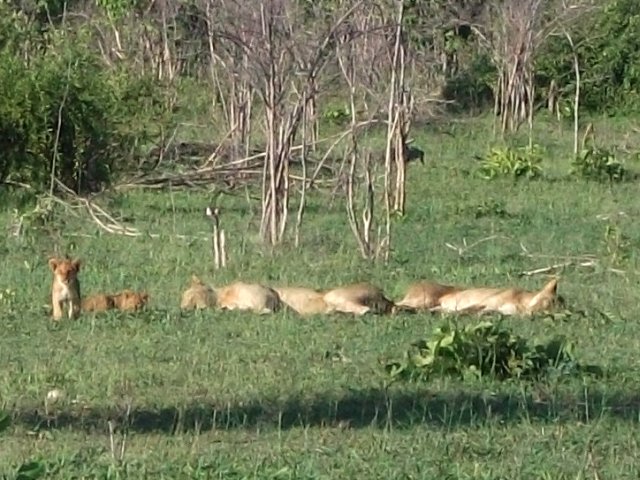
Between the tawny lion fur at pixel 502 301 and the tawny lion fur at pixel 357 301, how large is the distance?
1.33 feet

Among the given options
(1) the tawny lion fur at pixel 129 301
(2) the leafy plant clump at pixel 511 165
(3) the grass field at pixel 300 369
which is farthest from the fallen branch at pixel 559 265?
(2) the leafy plant clump at pixel 511 165

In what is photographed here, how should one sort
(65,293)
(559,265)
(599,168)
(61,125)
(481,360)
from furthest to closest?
(599,168) < (61,125) < (559,265) < (65,293) < (481,360)

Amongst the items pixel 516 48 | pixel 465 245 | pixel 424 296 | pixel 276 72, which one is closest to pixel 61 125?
pixel 276 72

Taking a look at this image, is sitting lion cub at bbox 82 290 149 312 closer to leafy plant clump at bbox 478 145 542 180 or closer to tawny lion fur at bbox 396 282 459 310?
tawny lion fur at bbox 396 282 459 310

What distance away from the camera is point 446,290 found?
10758 millimetres

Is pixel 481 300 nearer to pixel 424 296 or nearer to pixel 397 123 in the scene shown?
pixel 424 296

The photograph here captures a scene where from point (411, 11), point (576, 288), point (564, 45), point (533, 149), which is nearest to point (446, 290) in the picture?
point (576, 288)

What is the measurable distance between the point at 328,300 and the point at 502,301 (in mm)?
1147

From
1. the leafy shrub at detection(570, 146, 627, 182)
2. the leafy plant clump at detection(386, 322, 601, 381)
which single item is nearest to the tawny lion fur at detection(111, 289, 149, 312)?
the leafy plant clump at detection(386, 322, 601, 381)

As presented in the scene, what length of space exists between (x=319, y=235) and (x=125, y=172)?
4.27 metres

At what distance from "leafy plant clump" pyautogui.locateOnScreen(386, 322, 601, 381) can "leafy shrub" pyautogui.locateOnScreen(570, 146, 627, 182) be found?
11.9 meters

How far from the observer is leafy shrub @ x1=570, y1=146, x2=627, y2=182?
19719mm

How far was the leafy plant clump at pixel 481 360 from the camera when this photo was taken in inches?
313

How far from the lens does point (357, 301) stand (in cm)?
1020
